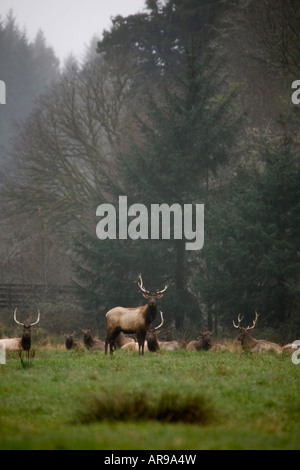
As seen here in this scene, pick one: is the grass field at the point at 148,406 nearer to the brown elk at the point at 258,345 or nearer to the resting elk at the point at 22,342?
the resting elk at the point at 22,342

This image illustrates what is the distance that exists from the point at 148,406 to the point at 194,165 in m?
22.5

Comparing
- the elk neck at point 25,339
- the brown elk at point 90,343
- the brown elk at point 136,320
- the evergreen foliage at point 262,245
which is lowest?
the brown elk at point 90,343

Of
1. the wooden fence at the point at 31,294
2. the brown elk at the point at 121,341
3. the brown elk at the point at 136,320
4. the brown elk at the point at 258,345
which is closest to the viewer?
the brown elk at the point at 136,320

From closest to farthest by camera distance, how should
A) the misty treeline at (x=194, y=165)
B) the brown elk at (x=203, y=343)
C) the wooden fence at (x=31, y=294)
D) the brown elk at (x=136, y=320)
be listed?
the brown elk at (x=136, y=320), the brown elk at (x=203, y=343), the misty treeline at (x=194, y=165), the wooden fence at (x=31, y=294)

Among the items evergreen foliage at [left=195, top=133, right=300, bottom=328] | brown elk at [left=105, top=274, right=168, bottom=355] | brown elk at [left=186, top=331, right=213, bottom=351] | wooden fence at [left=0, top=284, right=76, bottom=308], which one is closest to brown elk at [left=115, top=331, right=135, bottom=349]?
brown elk at [left=186, top=331, right=213, bottom=351]

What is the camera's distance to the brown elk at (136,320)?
1486 cm

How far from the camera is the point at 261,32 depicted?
91.7ft

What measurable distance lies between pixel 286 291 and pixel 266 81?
1344cm

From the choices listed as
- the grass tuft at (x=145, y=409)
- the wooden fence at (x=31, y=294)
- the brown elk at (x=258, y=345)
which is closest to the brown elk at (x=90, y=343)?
the brown elk at (x=258, y=345)

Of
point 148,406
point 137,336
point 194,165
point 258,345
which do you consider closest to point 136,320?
point 137,336

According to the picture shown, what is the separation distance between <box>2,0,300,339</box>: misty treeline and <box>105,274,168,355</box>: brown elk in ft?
25.0

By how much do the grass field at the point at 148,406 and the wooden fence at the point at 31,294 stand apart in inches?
840
